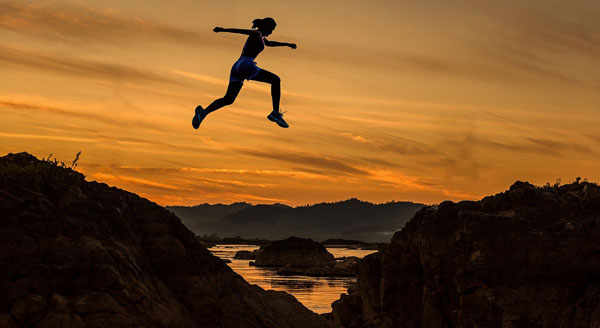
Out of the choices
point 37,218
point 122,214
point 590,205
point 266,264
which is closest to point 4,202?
point 37,218

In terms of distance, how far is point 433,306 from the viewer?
3409 cm

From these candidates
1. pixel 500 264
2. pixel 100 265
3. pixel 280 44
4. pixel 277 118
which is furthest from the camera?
pixel 500 264

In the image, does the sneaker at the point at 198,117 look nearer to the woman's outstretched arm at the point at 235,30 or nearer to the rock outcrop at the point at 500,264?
the woman's outstretched arm at the point at 235,30

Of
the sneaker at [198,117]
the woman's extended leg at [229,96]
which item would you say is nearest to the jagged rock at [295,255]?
the sneaker at [198,117]

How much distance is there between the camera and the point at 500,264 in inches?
1220

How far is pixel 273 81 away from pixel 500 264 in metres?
17.4

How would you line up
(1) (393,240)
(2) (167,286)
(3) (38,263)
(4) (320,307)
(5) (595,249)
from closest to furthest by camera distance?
(3) (38,263), (2) (167,286), (5) (595,249), (1) (393,240), (4) (320,307)

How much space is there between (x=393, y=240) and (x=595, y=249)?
1177cm

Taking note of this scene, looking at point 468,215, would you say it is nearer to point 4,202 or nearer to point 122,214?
point 122,214

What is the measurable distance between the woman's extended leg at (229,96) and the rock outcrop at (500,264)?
17.8 m

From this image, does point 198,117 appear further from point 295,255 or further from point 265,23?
point 295,255

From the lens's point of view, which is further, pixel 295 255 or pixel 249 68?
pixel 295 255

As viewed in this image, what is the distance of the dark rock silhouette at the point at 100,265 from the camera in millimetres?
13648

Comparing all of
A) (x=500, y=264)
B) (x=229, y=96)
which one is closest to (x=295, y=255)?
(x=500, y=264)
